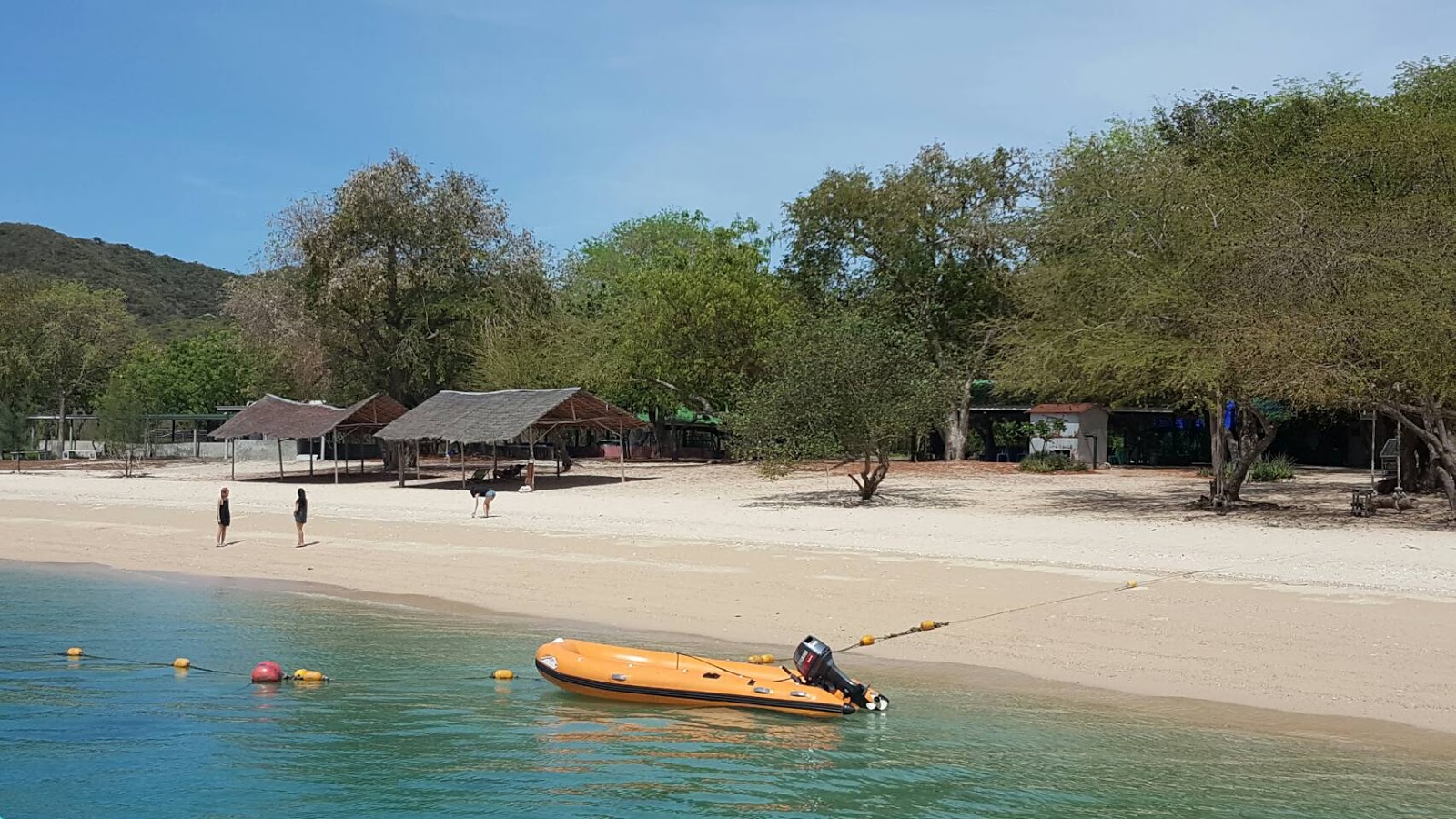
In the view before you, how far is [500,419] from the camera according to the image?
39656 millimetres

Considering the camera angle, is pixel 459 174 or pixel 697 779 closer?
pixel 697 779

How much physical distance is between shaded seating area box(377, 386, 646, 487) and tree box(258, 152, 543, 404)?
7.23m

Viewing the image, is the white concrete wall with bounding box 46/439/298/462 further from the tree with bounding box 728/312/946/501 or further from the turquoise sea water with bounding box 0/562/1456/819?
the turquoise sea water with bounding box 0/562/1456/819

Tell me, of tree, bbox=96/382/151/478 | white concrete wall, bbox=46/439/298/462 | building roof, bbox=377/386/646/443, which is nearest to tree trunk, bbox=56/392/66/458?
white concrete wall, bbox=46/439/298/462

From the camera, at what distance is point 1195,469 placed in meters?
43.0

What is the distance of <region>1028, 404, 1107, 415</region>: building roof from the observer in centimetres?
4550

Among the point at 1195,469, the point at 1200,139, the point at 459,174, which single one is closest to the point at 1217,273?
the point at 1200,139

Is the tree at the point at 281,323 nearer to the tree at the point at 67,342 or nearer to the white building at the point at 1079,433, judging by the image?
the tree at the point at 67,342

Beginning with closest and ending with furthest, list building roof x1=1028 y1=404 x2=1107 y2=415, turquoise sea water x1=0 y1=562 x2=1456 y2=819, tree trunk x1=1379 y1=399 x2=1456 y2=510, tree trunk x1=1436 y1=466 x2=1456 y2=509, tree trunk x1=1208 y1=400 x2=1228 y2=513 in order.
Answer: turquoise sea water x1=0 y1=562 x2=1456 y2=819 < tree trunk x1=1379 y1=399 x2=1456 y2=510 < tree trunk x1=1436 y1=466 x2=1456 y2=509 < tree trunk x1=1208 y1=400 x2=1228 y2=513 < building roof x1=1028 y1=404 x2=1107 y2=415

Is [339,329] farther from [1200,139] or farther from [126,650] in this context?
[126,650]

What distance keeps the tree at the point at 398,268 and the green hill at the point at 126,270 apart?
242 feet

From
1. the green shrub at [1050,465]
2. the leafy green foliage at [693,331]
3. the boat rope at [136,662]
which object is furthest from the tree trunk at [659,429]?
the boat rope at [136,662]

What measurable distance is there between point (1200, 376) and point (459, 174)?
3397 cm

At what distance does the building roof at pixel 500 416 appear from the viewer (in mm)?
38969
